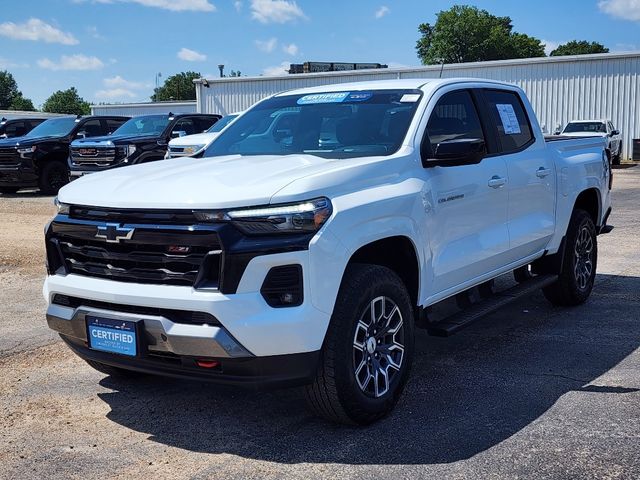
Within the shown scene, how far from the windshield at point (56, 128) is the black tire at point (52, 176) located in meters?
0.79

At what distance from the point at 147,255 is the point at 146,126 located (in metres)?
14.3

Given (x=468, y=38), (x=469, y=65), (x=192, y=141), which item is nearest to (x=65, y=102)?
(x=468, y=38)

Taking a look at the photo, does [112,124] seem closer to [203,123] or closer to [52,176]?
[52,176]

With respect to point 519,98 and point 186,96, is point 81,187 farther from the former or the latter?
point 186,96

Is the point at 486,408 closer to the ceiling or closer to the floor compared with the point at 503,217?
closer to the floor

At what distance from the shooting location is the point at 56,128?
19250 mm

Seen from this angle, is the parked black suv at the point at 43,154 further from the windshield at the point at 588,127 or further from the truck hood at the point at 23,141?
the windshield at the point at 588,127

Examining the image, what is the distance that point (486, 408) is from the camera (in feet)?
14.7

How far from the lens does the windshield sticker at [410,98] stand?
5.06 metres

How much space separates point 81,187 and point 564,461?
3.07 m

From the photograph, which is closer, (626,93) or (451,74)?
(626,93)

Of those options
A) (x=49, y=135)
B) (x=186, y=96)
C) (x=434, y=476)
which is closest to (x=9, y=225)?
(x=49, y=135)

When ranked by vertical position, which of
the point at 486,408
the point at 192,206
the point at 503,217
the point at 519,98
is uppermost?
the point at 519,98

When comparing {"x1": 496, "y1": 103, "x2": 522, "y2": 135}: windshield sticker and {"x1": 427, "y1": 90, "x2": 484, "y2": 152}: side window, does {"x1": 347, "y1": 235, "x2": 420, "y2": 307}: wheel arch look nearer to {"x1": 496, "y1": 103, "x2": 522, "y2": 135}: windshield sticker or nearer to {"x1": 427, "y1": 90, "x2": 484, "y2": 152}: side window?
{"x1": 427, "y1": 90, "x2": 484, "y2": 152}: side window
